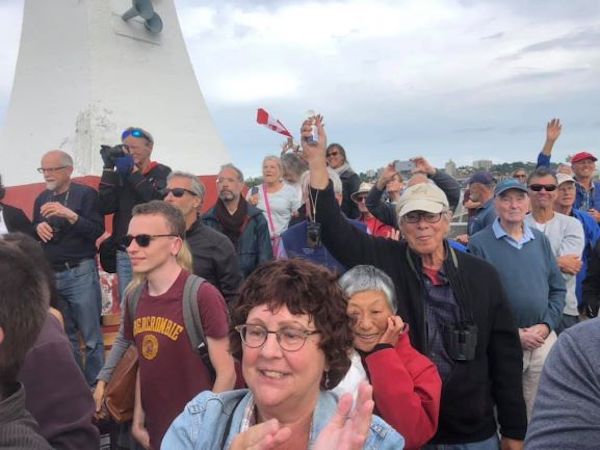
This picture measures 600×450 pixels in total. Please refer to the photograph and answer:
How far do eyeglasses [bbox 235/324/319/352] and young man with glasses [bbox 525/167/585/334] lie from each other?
2.98m

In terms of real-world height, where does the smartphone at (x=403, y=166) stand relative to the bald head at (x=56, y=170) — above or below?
above

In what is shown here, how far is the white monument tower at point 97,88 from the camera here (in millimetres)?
7109

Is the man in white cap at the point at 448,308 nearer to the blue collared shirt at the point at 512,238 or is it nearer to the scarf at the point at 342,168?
the blue collared shirt at the point at 512,238

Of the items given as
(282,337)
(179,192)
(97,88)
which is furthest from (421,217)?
(97,88)

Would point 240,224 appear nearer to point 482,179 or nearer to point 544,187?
point 544,187

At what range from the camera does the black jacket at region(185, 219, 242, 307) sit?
322 centimetres

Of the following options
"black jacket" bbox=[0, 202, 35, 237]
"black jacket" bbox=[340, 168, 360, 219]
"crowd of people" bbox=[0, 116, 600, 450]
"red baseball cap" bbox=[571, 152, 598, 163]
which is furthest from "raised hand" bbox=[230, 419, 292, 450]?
"red baseball cap" bbox=[571, 152, 598, 163]

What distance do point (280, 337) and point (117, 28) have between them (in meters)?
7.08

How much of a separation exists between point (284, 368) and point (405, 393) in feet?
2.21

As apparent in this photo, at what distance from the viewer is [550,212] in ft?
13.4

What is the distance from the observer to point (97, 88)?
23.3ft

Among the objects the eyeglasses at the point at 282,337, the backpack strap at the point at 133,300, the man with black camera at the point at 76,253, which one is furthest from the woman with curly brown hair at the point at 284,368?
the man with black camera at the point at 76,253

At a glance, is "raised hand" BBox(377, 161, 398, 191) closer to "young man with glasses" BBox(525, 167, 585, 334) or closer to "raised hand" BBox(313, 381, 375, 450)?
"young man with glasses" BBox(525, 167, 585, 334)

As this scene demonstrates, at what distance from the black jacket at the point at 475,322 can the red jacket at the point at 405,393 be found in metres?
0.31
